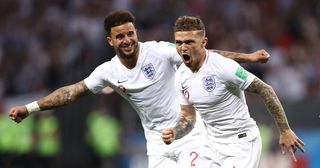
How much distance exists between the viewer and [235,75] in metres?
8.83

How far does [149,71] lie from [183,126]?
698 mm

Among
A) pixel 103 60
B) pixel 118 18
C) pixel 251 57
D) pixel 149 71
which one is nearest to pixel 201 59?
pixel 251 57

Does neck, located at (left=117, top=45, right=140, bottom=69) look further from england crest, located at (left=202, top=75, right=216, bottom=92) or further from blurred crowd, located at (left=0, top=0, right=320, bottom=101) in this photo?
blurred crowd, located at (left=0, top=0, right=320, bottom=101)

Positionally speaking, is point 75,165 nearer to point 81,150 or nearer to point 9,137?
point 81,150

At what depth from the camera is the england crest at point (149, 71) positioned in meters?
9.64

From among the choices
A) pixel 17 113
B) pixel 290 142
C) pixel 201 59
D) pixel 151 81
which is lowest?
pixel 290 142

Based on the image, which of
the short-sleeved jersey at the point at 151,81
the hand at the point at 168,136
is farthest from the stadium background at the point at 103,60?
the hand at the point at 168,136

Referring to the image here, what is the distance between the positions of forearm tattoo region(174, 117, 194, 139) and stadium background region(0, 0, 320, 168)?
576 cm

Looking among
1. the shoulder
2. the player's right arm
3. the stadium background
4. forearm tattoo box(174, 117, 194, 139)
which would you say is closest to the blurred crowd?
the stadium background

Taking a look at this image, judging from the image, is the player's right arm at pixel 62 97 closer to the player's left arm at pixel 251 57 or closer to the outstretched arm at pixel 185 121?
the outstretched arm at pixel 185 121

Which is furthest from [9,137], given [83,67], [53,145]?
[83,67]

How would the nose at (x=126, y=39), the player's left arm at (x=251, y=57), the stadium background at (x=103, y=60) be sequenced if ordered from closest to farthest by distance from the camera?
the player's left arm at (x=251, y=57) < the nose at (x=126, y=39) < the stadium background at (x=103, y=60)

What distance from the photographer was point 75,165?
16.4 meters

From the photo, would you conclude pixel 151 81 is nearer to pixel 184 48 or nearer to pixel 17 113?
pixel 184 48
